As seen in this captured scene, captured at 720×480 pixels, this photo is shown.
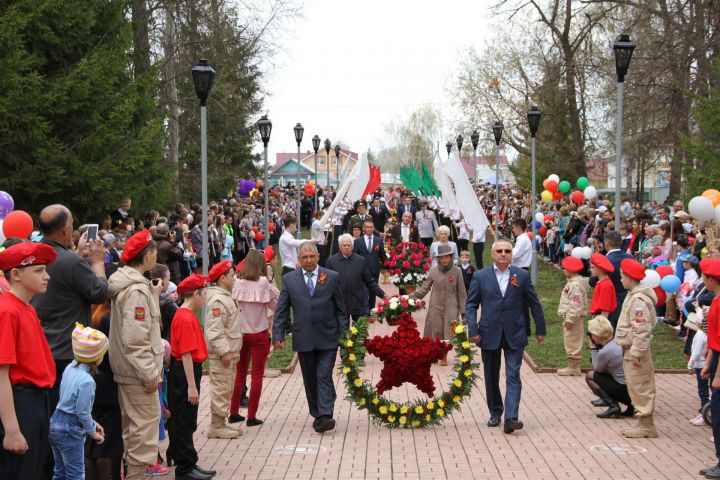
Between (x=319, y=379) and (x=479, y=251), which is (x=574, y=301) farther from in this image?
(x=479, y=251)

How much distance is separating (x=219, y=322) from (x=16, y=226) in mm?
2704

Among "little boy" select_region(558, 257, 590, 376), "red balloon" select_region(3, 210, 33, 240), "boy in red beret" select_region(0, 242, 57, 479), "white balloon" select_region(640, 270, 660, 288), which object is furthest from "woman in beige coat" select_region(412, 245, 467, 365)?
"boy in red beret" select_region(0, 242, 57, 479)

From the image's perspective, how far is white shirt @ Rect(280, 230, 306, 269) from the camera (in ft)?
52.6

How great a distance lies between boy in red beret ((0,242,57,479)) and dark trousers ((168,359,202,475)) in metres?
2.35

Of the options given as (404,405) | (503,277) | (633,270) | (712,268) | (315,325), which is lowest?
(404,405)

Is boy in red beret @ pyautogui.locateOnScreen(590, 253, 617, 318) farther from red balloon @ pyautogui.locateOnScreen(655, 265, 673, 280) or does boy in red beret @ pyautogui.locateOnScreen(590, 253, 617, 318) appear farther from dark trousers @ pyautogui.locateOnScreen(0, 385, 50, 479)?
dark trousers @ pyautogui.locateOnScreen(0, 385, 50, 479)

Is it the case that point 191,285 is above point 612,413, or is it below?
above

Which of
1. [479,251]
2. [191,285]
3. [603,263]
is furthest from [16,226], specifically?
[479,251]

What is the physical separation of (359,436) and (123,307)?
11.7 feet

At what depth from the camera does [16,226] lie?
1027 cm

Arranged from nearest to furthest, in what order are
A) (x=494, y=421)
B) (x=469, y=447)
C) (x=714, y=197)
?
(x=469, y=447), (x=494, y=421), (x=714, y=197)

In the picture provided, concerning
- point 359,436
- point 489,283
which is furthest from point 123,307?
point 489,283

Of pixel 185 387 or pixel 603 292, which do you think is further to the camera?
pixel 603 292

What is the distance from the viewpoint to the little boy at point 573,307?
12.9 m
